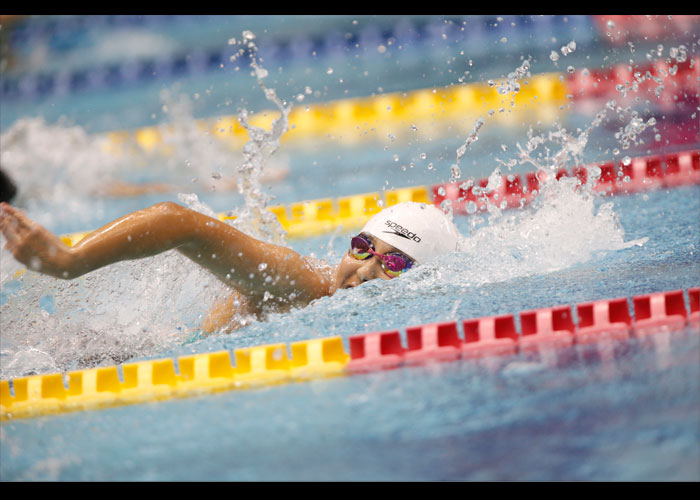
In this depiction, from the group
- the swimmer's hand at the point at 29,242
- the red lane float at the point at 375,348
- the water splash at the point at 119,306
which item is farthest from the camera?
the water splash at the point at 119,306

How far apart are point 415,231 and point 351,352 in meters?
0.79

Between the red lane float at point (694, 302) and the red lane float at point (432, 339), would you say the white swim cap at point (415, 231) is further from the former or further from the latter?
the red lane float at point (694, 302)

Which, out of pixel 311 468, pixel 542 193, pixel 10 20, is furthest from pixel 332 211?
pixel 10 20

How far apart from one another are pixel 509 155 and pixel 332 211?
191 cm

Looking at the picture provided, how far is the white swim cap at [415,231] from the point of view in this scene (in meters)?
2.95

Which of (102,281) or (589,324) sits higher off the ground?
(102,281)

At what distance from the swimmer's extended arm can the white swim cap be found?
1.00 feet

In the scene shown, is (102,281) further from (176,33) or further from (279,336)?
(176,33)

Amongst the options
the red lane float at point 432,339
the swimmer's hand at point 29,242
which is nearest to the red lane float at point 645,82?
the red lane float at point 432,339

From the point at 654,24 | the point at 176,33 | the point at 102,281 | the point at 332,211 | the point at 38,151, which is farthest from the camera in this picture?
the point at 176,33

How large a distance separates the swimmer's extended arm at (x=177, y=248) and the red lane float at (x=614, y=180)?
2289 mm

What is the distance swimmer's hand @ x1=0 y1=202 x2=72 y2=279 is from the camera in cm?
218

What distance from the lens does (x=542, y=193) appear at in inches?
150

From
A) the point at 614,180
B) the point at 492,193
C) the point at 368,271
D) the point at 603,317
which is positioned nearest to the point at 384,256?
the point at 368,271
